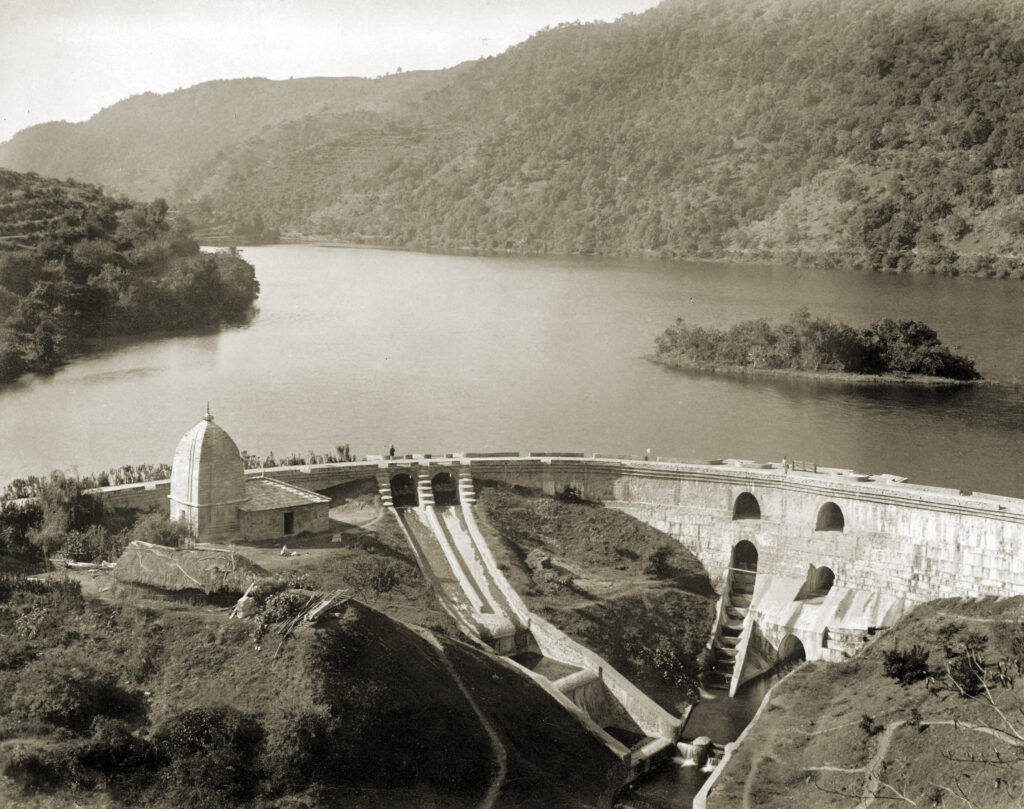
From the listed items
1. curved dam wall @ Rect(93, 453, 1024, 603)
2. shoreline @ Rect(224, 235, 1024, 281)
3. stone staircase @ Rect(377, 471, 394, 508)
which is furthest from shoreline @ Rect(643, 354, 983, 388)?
shoreline @ Rect(224, 235, 1024, 281)

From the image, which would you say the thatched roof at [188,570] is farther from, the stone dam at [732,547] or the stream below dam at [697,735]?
the stream below dam at [697,735]

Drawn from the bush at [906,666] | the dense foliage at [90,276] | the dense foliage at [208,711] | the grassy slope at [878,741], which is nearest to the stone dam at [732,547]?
the grassy slope at [878,741]

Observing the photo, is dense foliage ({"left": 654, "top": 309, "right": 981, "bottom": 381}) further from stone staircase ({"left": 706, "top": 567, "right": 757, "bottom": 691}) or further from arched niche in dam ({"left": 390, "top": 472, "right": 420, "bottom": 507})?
arched niche in dam ({"left": 390, "top": 472, "right": 420, "bottom": 507})

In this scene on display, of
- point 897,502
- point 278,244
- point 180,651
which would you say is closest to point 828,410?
point 897,502

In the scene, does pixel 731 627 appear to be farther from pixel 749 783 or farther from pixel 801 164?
pixel 801 164

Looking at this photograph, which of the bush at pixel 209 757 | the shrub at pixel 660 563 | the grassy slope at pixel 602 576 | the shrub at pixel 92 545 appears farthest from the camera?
the shrub at pixel 660 563

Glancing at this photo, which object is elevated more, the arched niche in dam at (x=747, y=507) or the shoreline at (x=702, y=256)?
the shoreline at (x=702, y=256)

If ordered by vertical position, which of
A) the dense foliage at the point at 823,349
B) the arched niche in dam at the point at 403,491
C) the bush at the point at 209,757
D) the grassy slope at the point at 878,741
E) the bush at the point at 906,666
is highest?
the dense foliage at the point at 823,349

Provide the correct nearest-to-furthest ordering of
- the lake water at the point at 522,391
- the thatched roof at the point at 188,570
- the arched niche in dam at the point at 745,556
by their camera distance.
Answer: the thatched roof at the point at 188,570 < the arched niche in dam at the point at 745,556 < the lake water at the point at 522,391

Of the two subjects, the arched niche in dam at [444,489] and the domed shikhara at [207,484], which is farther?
the arched niche in dam at [444,489]
